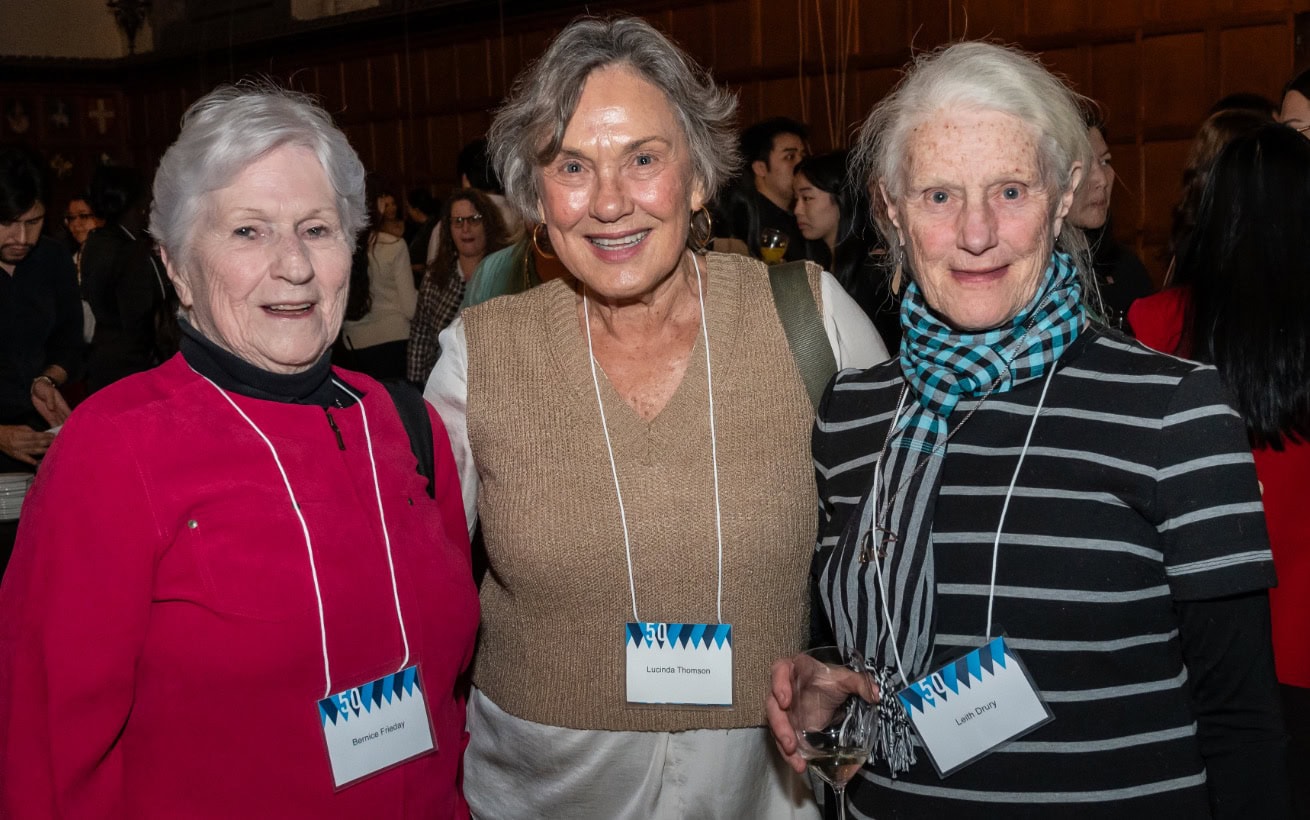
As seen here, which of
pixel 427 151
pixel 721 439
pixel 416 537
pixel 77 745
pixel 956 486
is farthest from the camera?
pixel 427 151

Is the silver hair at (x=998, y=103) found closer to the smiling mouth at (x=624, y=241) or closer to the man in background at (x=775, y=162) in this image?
the smiling mouth at (x=624, y=241)

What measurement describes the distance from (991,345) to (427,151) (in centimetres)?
1292

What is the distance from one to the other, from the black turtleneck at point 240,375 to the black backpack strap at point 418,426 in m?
0.17

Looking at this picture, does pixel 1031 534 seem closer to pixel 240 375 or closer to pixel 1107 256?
pixel 240 375

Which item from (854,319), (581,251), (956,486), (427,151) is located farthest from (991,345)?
(427,151)

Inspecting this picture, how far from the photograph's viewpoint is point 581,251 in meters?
2.00

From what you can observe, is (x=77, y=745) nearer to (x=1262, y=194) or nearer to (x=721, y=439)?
(x=721, y=439)

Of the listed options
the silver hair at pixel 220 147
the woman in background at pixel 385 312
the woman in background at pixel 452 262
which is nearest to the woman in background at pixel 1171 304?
the silver hair at pixel 220 147

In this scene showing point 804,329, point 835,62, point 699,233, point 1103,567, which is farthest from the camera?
point 835,62

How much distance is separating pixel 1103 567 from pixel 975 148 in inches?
22.8

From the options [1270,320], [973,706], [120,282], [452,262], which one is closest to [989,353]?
[973,706]

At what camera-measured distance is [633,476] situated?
1954 mm

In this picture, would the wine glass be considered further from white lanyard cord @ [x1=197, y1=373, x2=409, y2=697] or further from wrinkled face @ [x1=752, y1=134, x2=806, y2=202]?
wrinkled face @ [x1=752, y1=134, x2=806, y2=202]

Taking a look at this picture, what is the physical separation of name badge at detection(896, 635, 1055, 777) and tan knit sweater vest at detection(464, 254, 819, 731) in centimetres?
42
